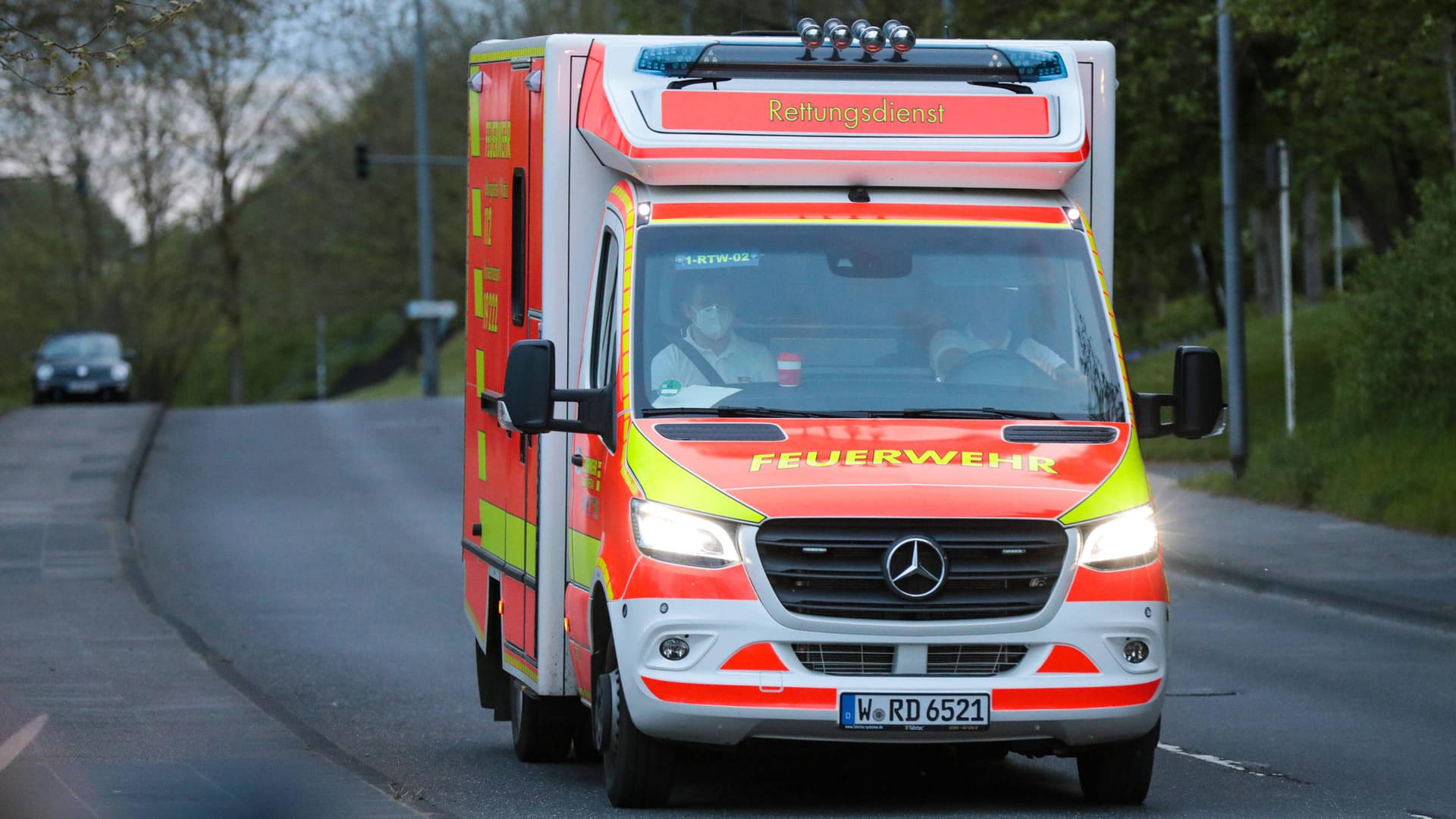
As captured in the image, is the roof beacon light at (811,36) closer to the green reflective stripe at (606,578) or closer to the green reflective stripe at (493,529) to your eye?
→ the green reflective stripe at (606,578)

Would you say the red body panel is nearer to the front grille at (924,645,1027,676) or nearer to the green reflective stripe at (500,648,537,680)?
the front grille at (924,645,1027,676)

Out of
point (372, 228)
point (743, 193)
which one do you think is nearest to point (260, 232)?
point (372, 228)

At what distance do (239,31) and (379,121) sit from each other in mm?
42040

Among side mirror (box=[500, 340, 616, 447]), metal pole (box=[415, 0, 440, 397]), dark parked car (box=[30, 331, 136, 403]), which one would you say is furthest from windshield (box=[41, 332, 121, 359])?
side mirror (box=[500, 340, 616, 447])

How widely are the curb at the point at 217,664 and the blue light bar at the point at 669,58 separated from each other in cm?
283

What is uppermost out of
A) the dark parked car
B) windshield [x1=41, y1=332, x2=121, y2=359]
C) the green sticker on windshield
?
the green sticker on windshield

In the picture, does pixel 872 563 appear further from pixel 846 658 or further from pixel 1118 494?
pixel 1118 494

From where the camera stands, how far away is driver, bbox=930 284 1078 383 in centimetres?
862

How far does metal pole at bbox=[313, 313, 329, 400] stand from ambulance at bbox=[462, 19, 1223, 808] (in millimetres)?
72734

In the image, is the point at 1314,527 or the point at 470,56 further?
the point at 1314,527

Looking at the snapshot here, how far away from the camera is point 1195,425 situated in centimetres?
856

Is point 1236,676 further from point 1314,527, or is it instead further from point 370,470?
point 370,470

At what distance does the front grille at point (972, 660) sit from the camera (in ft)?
25.9

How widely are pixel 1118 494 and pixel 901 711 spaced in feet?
3.43
